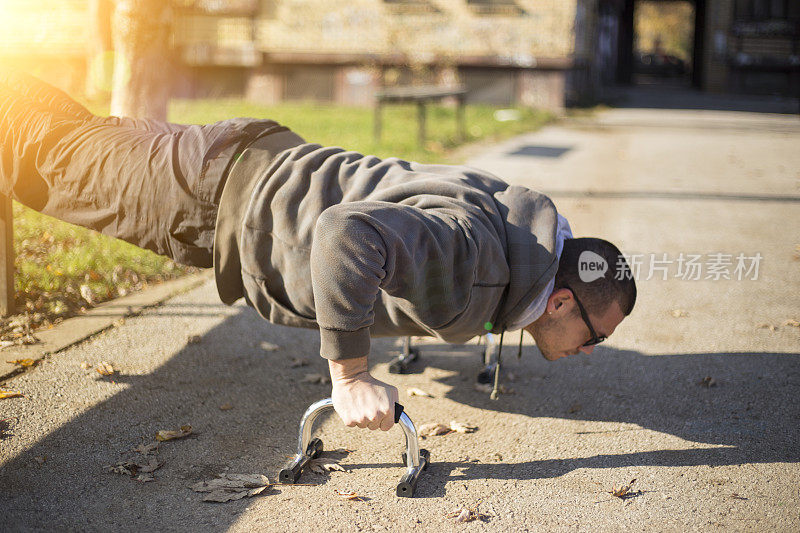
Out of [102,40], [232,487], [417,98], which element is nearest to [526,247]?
[232,487]

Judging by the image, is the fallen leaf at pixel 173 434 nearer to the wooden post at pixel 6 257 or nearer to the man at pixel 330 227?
the man at pixel 330 227

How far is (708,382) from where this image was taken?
3824mm

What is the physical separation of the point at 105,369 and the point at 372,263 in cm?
206

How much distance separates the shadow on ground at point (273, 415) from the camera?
2.67 meters

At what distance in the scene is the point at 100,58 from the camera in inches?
520

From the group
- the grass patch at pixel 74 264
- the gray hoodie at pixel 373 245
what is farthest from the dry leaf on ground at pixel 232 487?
the grass patch at pixel 74 264

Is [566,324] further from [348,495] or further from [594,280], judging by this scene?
[348,495]

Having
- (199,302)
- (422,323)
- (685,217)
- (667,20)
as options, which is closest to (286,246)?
(422,323)

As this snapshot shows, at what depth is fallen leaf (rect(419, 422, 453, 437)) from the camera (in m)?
3.28

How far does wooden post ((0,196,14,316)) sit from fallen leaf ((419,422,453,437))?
7.89 feet

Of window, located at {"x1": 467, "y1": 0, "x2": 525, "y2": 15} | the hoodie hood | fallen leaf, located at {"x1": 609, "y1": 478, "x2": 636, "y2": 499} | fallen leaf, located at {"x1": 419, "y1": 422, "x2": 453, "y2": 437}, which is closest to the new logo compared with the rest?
the hoodie hood

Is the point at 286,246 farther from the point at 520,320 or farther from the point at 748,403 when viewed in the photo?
the point at 748,403

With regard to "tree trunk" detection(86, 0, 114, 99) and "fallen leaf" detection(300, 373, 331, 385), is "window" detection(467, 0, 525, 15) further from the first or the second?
"fallen leaf" detection(300, 373, 331, 385)

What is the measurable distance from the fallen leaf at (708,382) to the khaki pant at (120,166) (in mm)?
2496
